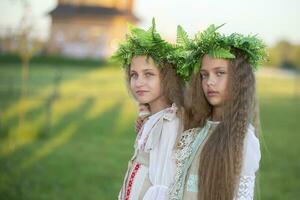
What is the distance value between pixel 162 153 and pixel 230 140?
0.39 m

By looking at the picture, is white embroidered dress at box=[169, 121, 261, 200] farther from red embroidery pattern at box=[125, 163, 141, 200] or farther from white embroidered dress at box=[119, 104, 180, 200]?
red embroidery pattern at box=[125, 163, 141, 200]

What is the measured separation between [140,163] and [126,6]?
40892 millimetres

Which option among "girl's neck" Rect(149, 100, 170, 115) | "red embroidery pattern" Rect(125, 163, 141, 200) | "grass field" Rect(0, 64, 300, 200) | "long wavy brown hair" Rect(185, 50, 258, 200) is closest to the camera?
"long wavy brown hair" Rect(185, 50, 258, 200)

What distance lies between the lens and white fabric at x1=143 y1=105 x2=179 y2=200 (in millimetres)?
2713

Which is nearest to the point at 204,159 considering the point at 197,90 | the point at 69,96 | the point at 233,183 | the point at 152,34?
the point at 233,183

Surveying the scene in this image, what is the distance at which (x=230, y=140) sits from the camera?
8.43 feet

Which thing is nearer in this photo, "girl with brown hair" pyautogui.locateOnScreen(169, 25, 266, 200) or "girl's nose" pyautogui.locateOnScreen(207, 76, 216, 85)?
"girl with brown hair" pyautogui.locateOnScreen(169, 25, 266, 200)

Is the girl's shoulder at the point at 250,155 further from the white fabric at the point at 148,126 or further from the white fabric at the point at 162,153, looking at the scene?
the white fabric at the point at 148,126

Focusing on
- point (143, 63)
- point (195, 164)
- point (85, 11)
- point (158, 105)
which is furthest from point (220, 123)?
point (85, 11)

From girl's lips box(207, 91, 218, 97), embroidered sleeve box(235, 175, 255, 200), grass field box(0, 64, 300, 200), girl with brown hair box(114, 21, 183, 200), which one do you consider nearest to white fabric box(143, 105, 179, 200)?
girl with brown hair box(114, 21, 183, 200)

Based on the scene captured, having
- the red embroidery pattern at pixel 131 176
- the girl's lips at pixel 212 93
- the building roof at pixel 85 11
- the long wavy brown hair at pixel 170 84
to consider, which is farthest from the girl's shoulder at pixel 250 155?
the building roof at pixel 85 11

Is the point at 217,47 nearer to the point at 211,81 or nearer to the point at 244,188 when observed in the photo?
the point at 211,81

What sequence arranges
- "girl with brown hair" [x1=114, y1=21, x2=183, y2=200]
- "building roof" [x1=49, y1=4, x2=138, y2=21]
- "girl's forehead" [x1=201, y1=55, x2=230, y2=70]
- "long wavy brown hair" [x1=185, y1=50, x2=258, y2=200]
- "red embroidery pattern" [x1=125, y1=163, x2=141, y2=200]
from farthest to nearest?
"building roof" [x1=49, y1=4, x2=138, y2=21]
"red embroidery pattern" [x1=125, y1=163, x2=141, y2=200]
"girl with brown hair" [x1=114, y1=21, x2=183, y2=200]
"girl's forehead" [x1=201, y1=55, x2=230, y2=70]
"long wavy brown hair" [x1=185, y1=50, x2=258, y2=200]

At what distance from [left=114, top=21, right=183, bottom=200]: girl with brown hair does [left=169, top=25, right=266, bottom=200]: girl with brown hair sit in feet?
0.25
